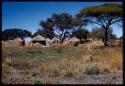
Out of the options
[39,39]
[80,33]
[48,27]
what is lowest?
[39,39]

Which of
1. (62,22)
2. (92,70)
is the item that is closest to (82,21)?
(62,22)

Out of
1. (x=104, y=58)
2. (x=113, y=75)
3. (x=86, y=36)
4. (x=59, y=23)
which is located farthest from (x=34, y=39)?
A: (x=113, y=75)

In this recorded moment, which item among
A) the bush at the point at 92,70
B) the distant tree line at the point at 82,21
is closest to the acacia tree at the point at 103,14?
the distant tree line at the point at 82,21

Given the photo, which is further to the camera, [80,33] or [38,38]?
[80,33]

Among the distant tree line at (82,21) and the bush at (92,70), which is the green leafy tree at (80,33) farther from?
the bush at (92,70)

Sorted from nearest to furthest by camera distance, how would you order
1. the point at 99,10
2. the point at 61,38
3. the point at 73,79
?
the point at 73,79, the point at 61,38, the point at 99,10

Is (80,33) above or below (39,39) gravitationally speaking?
above

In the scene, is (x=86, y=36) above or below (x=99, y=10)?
below

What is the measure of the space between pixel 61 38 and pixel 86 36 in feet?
18.1

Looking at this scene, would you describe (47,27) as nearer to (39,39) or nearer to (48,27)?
(48,27)

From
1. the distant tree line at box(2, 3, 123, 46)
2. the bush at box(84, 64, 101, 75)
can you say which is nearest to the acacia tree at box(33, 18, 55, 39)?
the distant tree line at box(2, 3, 123, 46)

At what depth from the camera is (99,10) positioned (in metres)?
17.3

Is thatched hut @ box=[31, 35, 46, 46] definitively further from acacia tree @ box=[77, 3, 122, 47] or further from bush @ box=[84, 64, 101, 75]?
bush @ box=[84, 64, 101, 75]

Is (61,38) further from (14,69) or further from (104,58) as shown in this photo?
(14,69)
